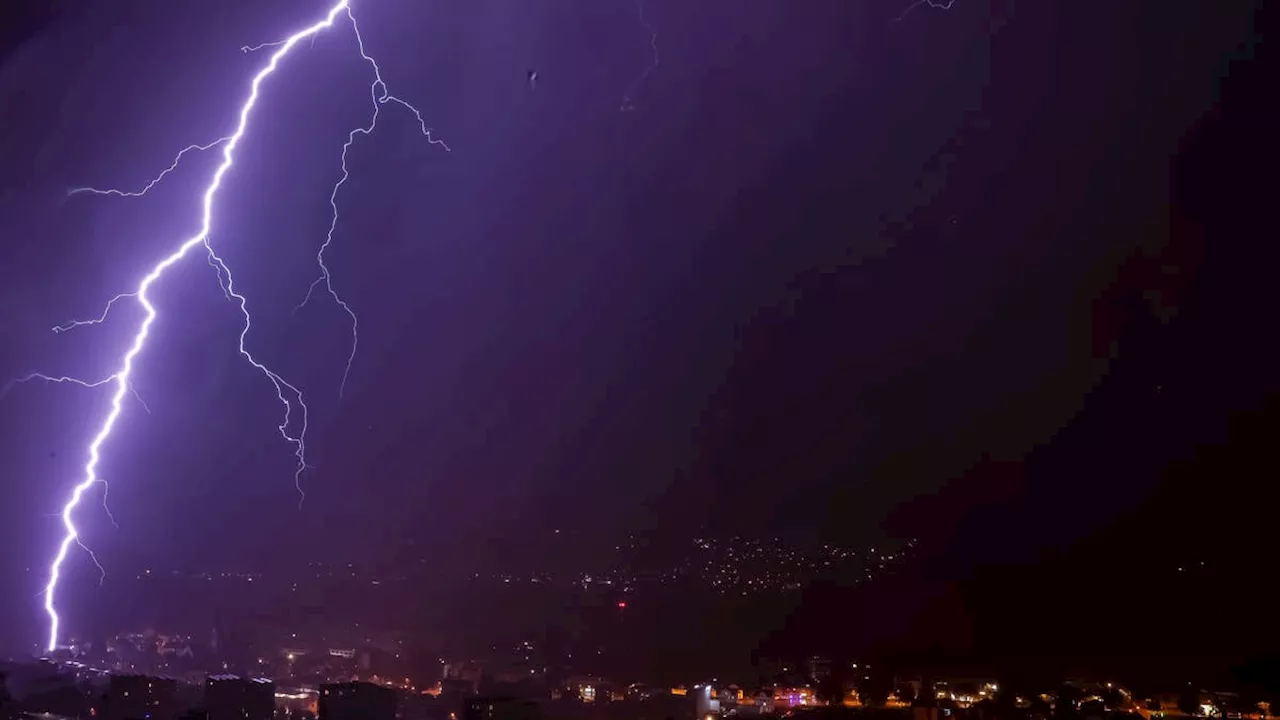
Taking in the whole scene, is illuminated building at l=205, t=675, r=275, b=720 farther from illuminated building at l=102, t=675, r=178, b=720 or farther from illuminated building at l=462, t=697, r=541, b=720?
illuminated building at l=462, t=697, r=541, b=720

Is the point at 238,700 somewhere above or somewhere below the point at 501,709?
above

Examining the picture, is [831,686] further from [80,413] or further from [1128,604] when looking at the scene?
[80,413]

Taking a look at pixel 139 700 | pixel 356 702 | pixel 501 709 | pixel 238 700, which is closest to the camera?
pixel 501 709

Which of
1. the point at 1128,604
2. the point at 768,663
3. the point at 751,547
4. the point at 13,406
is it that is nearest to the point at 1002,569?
the point at 1128,604

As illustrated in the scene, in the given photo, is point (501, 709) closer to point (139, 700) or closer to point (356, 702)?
point (356, 702)

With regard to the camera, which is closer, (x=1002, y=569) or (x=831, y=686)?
(x=831, y=686)

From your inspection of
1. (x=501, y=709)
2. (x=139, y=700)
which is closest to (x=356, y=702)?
(x=501, y=709)

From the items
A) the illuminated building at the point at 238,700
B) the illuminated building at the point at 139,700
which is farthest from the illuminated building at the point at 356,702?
the illuminated building at the point at 139,700

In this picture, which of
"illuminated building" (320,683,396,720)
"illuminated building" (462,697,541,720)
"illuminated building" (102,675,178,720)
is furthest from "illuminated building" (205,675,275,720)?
"illuminated building" (462,697,541,720)
